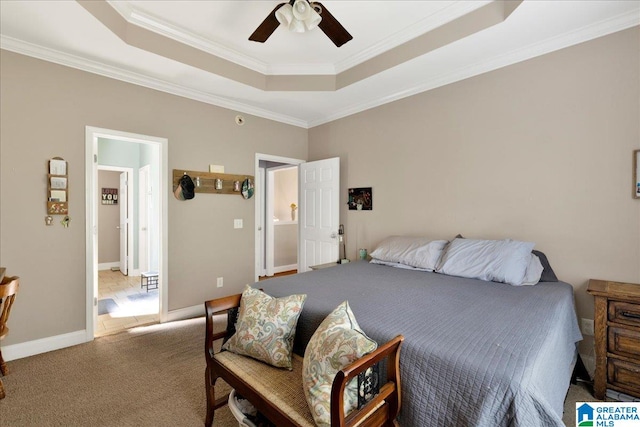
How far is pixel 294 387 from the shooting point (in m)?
1.37

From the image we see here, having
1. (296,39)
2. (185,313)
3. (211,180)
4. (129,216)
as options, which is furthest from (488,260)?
(129,216)

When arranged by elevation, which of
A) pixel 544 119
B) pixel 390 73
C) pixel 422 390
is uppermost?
pixel 390 73

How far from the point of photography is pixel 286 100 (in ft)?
12.4

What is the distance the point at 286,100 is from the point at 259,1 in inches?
58.0

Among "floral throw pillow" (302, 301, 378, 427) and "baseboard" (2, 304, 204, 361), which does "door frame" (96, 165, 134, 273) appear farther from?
"floral throw pillow" (302, 301, 378, 427)

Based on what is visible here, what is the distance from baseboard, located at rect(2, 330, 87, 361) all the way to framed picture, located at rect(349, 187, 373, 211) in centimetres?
323

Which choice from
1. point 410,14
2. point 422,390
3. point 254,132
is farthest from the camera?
point 254,132

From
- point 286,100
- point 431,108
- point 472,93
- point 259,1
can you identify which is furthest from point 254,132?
point 472,93

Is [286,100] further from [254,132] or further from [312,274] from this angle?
[312,274]

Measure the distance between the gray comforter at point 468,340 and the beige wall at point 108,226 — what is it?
18.6ft

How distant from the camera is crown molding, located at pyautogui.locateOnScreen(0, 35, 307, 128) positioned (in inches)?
99.0

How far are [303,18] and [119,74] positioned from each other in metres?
2.17

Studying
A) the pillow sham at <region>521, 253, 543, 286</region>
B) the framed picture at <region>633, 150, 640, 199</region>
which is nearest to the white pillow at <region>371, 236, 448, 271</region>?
the pillow sham at <region>521, 253, 543, 286</region>

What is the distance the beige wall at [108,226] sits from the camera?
6211 mm
